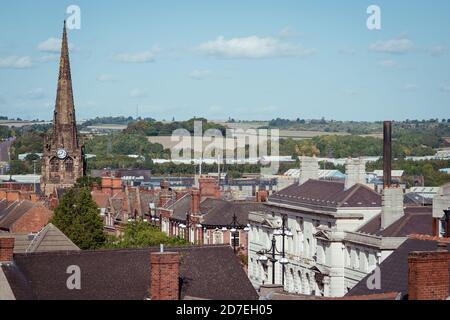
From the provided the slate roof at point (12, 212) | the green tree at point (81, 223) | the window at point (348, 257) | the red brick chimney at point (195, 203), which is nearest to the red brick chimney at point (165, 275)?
the window at point (348, 257)

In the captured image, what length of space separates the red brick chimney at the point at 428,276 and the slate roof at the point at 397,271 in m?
8.51

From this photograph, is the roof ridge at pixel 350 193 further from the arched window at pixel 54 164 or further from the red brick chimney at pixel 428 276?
the arched window at pixel 54 164

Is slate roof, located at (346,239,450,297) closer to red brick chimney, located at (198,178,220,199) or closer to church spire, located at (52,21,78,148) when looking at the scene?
red brick chimney, located at (198,178,220,199)

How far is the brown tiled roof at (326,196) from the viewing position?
68750 mm

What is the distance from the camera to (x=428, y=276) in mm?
28797

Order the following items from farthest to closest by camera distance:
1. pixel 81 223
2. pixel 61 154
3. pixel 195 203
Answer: pixel 61 154 < pixel 195 203 < pixel 81 223

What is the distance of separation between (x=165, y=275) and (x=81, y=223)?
47.8 metres

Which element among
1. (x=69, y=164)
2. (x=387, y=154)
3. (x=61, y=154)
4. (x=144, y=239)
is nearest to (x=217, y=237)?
(x=144, y=239)

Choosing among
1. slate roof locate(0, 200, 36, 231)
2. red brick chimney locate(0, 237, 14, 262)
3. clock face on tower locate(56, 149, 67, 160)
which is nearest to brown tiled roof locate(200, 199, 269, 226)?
slate roof locate(0, 200, 36, 231)

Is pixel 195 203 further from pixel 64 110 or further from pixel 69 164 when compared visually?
pixel 64 110

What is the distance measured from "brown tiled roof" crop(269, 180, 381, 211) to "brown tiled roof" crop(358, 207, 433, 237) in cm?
481

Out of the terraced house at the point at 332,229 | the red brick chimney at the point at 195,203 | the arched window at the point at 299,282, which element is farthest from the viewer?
the red brick chimney at the point at 195,203
